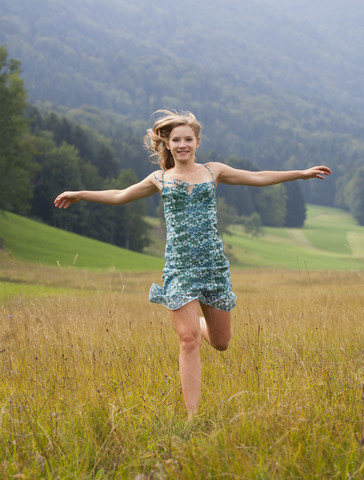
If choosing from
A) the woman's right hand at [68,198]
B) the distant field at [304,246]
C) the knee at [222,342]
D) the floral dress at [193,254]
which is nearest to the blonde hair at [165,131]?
the floral dress at [193,254]

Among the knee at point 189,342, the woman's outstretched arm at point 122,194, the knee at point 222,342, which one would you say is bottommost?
the knee at point 222,342

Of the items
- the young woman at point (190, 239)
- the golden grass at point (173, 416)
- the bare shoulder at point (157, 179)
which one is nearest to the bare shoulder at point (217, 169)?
the young woman at point (190, 239)

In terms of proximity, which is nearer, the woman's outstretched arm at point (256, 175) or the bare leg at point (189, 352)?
the bare leg at point (189, 352)

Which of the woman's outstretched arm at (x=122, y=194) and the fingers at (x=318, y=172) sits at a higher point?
the fingers at (x=318, y=172)

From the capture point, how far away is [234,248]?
72.9m

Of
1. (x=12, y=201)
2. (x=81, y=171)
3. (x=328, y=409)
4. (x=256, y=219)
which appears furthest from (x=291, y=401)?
(x=256, y=219)

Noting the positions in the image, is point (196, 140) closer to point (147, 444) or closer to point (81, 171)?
point (147, 444)

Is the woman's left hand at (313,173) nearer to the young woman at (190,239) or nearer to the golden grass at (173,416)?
the young woman at (190,239)

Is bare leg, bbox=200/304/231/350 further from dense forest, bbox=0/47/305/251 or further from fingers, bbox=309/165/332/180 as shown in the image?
dense forest, bbox=0/47/305/251

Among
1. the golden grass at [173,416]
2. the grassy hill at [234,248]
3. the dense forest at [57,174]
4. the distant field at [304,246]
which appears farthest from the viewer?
the distant field at [304,246]

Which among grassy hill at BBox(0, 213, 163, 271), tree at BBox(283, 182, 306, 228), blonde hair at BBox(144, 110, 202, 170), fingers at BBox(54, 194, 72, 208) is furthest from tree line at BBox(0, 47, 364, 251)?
blonde hair at BBox(144, 110, 202, 170)

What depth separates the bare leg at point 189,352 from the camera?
3.62m

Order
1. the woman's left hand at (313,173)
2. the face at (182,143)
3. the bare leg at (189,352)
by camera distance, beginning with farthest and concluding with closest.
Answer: the woman's left hand at (313,173) → the face at (182,143) → the bare leg at (189,352)

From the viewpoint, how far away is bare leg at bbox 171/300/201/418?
3615 mm
